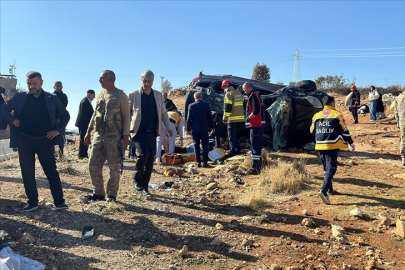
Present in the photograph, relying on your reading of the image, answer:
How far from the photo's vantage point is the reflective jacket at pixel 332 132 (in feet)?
16.6

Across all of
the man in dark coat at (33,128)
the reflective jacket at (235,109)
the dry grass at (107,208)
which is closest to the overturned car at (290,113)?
the reflective jacket at (235,109)

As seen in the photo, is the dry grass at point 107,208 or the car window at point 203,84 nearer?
the dry grass at point 107,208

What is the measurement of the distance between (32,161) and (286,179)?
3.97 m

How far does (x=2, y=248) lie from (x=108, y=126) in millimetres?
1854

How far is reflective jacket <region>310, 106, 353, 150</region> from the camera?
199 inches

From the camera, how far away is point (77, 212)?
417 centimetres

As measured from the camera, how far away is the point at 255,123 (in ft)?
22.2

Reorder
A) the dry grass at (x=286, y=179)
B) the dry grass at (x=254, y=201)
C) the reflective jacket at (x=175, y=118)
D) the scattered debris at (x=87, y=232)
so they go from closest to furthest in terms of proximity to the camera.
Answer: the scattered debris at (x=87, y=232)
the dry grass at (x=254, y=201)
the dry grass at (x=286, y=179)
the reflective jacket at (x=175, y=118)

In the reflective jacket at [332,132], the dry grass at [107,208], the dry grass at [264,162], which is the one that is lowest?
the dry grass at [107,208]

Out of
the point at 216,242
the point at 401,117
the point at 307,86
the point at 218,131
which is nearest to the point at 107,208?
the point at 216,242

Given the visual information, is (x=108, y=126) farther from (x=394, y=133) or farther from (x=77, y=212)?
(x=394, y=133)

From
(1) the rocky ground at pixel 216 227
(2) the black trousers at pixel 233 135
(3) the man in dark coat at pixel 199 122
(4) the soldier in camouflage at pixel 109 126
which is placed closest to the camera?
(1) the rocky ground at pixel 216 227

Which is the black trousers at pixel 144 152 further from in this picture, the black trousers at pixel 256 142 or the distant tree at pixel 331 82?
the distant tree at pixel 331 82

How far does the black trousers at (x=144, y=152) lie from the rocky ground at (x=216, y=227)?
39 cm
